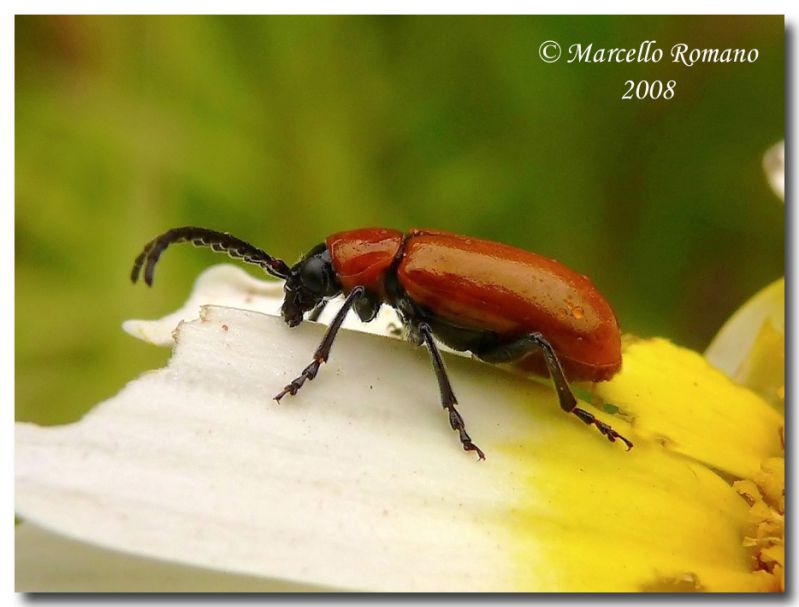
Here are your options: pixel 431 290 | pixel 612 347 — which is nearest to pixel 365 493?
pixel 431 290

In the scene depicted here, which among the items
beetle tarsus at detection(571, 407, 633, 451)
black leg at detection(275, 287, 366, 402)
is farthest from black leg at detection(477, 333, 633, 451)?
black leg at detection(275, 287, 366, 402)

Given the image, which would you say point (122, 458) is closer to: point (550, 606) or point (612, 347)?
point (550, 606)

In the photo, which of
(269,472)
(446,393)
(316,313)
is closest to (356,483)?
(269,472)

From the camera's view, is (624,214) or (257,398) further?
(624,214)

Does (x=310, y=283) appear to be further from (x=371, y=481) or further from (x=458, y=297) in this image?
(x=371, y=481)

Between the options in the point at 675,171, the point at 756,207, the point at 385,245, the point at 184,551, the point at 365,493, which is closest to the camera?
the point at 184,551

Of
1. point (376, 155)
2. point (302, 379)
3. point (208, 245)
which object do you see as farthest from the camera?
point (376, 155)
